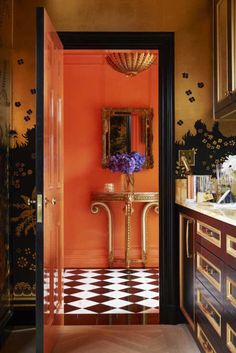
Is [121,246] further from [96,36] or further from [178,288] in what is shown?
[96,36]

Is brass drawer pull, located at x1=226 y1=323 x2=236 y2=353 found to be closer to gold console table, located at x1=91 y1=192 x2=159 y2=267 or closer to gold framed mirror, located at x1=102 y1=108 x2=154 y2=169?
gold console table, located at x1=91 y1=192 x2=159 y2=267

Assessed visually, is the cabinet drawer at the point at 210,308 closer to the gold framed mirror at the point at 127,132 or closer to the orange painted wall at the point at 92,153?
the orange painted wall at the point at 92,153

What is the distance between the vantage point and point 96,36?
375 centimetres

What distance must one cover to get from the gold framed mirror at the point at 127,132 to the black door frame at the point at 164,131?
2.51m

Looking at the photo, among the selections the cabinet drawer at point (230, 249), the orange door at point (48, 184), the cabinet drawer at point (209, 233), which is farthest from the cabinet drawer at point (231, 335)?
the orange door at point (48, 184)

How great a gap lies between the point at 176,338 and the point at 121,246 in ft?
9.69

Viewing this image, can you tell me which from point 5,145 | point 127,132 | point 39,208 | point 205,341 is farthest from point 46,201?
point 127,132

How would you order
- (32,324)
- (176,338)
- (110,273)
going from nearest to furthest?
(176,338)
(32,324)
(110,273)

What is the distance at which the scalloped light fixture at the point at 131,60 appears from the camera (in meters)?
5.12

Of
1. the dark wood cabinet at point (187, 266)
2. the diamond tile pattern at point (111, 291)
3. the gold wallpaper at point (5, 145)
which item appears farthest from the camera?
the diamond tile pattern at point (111, 291)

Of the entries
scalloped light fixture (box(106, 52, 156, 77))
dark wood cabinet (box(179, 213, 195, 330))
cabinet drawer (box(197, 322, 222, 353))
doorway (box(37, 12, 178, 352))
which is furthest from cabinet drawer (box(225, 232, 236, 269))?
scalloped light fixture (box(106, 52, 156, 77))

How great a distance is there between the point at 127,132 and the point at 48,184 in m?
3.45

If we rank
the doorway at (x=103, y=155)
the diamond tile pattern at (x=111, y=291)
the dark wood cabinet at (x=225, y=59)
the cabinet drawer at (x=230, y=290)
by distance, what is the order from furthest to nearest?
the doorway at (x=103, y=155) < the diamond tile pattern at (x=111, y=291) < the dark wood cabinet at (x=225, y=59) < the cabinet drawer at (x=230, y=290)

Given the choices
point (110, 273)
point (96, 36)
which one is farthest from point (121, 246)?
point (96, 36)
